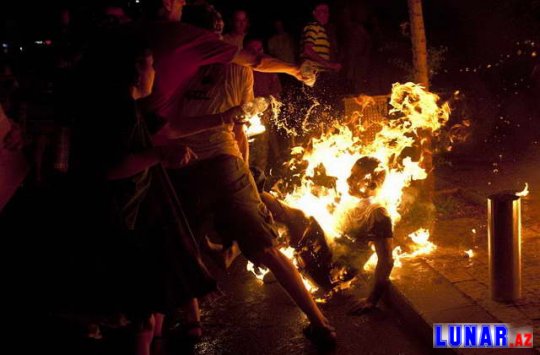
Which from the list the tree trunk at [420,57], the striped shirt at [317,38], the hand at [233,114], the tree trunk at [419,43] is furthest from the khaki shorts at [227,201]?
the striped shirt at [317,38]

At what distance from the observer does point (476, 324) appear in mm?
4141

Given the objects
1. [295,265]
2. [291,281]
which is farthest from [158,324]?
[295,265]

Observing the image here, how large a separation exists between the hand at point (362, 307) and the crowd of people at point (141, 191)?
1.67ft

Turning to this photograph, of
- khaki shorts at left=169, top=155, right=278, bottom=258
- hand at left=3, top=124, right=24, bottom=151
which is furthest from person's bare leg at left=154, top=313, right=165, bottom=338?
hand at left=3, top=124, right=24, bottom=151

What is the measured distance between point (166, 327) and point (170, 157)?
202cm

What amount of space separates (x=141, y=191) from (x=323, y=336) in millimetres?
1772

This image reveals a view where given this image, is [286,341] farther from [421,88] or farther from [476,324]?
[421,88]

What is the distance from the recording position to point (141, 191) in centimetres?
346

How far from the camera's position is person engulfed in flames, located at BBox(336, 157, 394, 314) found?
4.79 metres

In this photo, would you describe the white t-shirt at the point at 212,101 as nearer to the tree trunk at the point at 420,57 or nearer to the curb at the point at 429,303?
the curb at the point at 429,303

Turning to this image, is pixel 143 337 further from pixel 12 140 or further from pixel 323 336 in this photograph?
pixel 12 140

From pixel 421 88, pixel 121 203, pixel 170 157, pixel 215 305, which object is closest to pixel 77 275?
pixel 121 203

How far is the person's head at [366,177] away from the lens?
5219mm

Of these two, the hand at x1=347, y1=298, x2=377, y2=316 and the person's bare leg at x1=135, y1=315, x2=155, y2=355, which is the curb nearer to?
the hand at x1=347, y1=298, x2=377, y2=316
